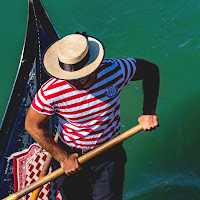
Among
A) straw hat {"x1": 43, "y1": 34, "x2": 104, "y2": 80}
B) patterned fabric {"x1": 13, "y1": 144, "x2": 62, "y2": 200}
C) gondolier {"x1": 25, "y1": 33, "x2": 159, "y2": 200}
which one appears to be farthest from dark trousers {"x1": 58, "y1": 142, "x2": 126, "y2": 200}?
straw hat {"x1": 43, "y1": 34, "x2": 104, "y2": 80}

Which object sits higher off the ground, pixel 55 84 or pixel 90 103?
pixel 55 84

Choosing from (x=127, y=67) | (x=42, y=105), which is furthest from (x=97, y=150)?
(x=127, y=67)

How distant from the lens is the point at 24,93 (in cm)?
338

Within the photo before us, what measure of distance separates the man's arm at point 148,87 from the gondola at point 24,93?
1.15 meters

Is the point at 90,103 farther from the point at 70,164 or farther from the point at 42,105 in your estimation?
the point at 70,164

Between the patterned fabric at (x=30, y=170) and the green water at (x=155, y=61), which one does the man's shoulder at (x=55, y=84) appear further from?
the green water at (x=155, y=61)

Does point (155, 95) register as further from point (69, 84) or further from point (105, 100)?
point (69, 84)

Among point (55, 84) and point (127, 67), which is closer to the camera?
point (55, 84)

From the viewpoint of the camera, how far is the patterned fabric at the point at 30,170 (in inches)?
119

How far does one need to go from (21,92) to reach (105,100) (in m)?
1.29

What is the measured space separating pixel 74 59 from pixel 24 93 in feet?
4.72

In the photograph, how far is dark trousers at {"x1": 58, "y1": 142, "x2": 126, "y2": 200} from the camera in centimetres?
267

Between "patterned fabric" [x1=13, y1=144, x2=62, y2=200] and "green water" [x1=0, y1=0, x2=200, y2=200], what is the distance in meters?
0.74

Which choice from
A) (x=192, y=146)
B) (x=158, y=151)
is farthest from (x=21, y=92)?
(x=192, y=146)
